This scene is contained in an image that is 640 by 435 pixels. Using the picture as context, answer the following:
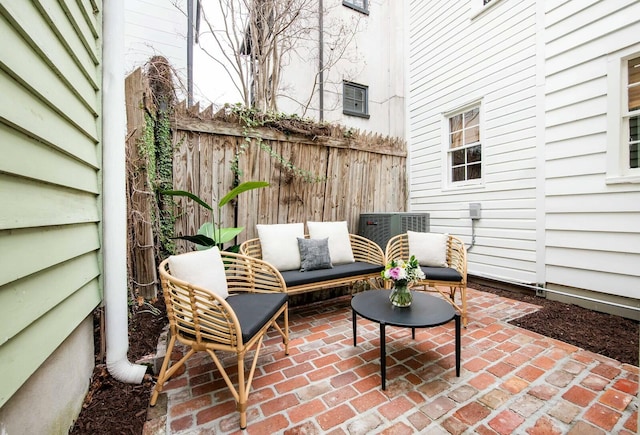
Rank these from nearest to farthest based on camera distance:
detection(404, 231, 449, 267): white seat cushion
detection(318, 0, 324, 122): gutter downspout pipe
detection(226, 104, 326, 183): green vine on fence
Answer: detection(404, 231, 449, 267): white seat cushion < detection(226, 104, 326, 183): green vine on fence < detection(318, 0, 324, 122): gutter downspout pipe

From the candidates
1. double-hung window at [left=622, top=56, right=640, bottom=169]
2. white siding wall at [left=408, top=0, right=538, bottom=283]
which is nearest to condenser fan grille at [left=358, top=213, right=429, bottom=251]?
white siding wall at [left=408, top=0, right=538, bottom=283]

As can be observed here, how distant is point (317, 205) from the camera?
12.4 feet

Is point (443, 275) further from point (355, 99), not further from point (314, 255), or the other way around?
point (355, 99)

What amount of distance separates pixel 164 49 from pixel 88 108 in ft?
12.7

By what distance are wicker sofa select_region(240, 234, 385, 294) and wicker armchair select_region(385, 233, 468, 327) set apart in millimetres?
210

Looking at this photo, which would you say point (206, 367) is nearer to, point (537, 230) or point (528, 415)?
point (528, 415)

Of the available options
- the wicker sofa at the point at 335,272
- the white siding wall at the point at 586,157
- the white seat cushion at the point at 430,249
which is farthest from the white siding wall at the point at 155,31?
the white siding wall at the point at 586,157

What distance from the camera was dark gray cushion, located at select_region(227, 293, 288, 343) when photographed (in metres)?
1.60

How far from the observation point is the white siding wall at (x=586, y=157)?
271 centimetres

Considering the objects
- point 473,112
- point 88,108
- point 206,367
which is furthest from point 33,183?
point 473,112

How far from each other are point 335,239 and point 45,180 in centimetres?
261

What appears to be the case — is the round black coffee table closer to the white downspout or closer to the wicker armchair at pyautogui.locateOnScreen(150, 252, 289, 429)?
the wicker armchair at pyautogui.locateOnScreen(150, 252, 289, 429)

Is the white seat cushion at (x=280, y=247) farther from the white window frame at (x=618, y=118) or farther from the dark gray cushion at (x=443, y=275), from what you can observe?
the white window frame at (x=618, y=118)

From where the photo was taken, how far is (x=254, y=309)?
1.85m
